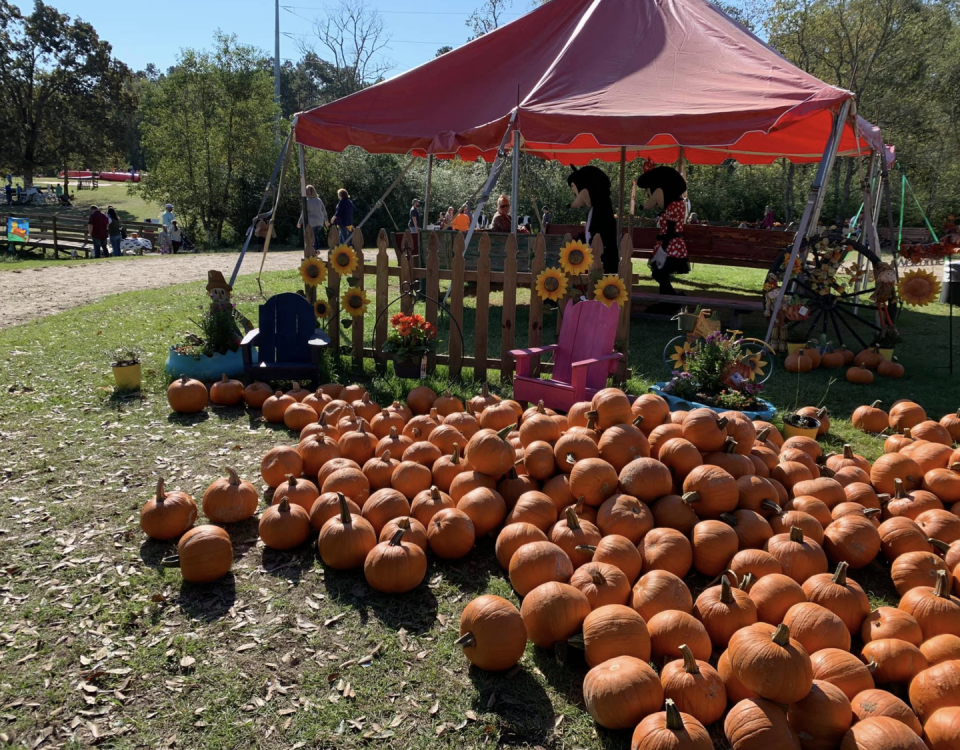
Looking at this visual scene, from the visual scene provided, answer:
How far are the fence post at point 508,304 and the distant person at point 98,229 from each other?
2055cm

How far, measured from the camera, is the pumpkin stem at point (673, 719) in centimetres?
228

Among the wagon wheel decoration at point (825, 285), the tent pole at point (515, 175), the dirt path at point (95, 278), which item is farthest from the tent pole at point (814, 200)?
the dirt path at point (95, 278)

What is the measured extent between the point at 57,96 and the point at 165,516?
5263 cm

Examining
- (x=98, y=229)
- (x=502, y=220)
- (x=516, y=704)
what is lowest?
(x=516, y=704)

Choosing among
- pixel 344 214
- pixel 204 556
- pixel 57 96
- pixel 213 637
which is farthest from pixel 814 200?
pixel 57 96

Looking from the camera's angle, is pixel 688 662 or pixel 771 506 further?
pixel 771 506

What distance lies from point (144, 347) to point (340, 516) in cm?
607

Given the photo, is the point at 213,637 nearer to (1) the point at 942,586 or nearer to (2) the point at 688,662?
(2) the point at 688,662

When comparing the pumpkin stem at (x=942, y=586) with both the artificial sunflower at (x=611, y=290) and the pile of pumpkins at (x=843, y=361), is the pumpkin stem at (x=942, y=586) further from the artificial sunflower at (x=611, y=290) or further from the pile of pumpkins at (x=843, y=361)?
the pile of pumpkins at (x=843, y=361)

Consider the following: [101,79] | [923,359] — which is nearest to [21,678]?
[923,359]

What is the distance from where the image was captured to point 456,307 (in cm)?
740

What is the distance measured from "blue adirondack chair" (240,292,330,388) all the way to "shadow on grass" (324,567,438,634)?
3.44m

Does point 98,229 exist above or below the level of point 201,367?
above

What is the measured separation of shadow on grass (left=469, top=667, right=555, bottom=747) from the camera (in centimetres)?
266
